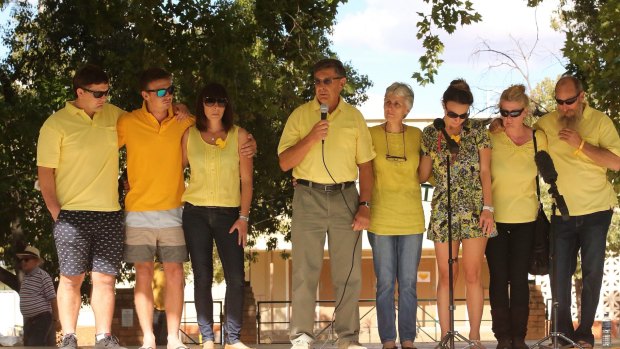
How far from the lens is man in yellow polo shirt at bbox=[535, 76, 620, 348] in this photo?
7.28m

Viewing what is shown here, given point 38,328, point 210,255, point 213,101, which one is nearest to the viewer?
point 213,101

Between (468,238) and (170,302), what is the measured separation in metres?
2.09

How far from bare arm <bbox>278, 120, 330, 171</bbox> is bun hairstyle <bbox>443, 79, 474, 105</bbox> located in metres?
0.88

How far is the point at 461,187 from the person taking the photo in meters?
7.07

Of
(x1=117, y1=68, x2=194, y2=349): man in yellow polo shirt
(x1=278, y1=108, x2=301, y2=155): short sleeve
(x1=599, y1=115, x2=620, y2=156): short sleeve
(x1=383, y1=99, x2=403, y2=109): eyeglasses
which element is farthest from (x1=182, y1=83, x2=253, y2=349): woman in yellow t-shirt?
(x1=599, y1=115, x2=620, y2=156): short sleeve

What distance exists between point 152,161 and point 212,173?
421 mm

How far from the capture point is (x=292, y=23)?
13344mm

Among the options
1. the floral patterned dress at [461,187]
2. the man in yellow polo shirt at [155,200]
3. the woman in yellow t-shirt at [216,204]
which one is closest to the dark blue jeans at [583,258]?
the floral patterned dress at [461,187]

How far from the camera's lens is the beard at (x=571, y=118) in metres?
7.30

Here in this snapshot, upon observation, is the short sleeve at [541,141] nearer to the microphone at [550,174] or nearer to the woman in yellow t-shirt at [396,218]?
the microphone at [550,174]

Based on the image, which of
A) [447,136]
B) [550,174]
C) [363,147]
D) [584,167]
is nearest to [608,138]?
[584,167]

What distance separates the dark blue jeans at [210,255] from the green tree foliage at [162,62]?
5.76 meters

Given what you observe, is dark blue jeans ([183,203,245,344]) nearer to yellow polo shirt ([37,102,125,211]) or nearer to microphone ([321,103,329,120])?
yellow polo shirt ([37,102,125,211])

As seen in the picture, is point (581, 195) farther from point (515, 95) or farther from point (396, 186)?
point (396, 186)
